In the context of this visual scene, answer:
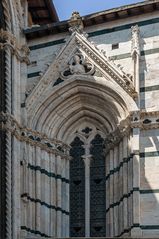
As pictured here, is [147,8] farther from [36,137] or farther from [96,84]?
[36,137]

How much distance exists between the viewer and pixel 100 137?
632 inches

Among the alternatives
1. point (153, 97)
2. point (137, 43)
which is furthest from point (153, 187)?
point (137, 43)

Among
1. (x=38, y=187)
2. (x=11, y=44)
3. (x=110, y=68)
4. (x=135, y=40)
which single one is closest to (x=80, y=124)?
(x=110, y=68)

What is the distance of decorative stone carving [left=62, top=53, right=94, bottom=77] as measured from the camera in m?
16.1

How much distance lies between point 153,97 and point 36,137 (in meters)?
2.50

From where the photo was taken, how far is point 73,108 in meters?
16.2

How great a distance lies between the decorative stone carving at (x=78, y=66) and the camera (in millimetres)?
16125

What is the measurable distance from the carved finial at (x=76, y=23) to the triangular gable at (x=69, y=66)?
11 centimetres

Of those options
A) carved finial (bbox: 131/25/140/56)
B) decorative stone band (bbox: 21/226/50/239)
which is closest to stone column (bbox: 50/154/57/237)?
decorative stone band (bbox: 21/226/50/239)

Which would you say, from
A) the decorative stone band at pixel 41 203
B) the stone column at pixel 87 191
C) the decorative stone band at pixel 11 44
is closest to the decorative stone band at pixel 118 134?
the stone column at pixel 87 191

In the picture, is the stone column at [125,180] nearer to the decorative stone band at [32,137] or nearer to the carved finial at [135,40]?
the decorative stone band at [32,137]

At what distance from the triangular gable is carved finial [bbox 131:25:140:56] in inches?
18.8

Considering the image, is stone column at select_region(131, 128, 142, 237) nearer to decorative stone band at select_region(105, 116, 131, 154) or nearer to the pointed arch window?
decorative stone band at select_region(105, 116, 131, 154)

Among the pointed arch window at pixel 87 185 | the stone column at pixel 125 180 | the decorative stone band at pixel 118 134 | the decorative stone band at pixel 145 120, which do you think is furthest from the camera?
the pointed arch window at pixel 87 185
